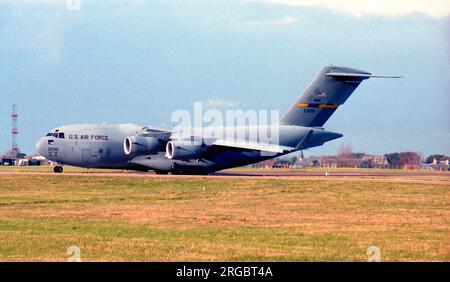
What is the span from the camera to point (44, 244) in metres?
20.0

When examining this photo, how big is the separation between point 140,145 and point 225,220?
1274 inches

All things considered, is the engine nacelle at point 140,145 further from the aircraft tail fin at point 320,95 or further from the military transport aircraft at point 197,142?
the aircraft tail fin at point 320,95

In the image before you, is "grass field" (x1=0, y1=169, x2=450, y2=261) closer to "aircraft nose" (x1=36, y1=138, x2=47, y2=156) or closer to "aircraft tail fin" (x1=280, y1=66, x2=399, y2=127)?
"aircraft nose" (x1=36, y1=138, x2=47, y2=156)

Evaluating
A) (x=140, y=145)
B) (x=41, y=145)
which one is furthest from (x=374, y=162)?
(x=41, y=145)

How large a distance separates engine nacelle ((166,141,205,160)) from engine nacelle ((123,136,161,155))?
1438 mm

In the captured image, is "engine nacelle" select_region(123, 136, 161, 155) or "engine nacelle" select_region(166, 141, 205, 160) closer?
"engine nacelle" select_region(166, 141, 205, 160)

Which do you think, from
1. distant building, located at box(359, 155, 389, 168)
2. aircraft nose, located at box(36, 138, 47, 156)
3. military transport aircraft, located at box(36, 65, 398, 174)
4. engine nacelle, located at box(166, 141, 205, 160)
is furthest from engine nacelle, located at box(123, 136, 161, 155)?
distant building, located at box(359, 155, 389, 168)

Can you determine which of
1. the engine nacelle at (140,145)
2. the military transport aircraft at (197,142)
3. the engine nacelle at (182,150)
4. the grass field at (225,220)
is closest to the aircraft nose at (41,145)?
the military transport aircraft at (197,142)

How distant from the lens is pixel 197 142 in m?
58.6

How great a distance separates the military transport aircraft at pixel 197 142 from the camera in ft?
193

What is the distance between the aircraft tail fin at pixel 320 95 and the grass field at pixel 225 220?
619 inches

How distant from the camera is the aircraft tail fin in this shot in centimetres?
6188

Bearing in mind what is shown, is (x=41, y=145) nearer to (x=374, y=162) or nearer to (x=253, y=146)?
(x=253, y=146)
